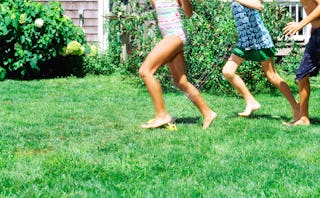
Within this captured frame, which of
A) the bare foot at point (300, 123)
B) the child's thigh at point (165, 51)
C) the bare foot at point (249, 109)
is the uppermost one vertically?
the child's thigh at point (165, 51)

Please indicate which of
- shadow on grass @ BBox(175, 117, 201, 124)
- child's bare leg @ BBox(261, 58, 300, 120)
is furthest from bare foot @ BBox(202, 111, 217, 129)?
child's bare leg @ BBox(261, 58, 300, 120)

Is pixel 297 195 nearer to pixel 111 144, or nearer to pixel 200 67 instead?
pixel 111 144

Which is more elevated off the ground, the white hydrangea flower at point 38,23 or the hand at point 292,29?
the hand at point 292,29

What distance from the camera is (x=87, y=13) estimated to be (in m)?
12.5

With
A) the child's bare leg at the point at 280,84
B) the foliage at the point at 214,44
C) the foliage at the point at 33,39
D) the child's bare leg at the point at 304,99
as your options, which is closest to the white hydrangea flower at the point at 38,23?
the foliage at the point at 33,39

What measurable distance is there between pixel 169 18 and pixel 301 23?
1084 mm

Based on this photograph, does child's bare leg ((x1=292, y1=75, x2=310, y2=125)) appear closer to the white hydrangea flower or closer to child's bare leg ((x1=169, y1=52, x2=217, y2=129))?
child's bare leg ((x1=169, y1=52, x2=217, y2=129))

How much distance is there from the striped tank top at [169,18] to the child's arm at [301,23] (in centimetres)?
87

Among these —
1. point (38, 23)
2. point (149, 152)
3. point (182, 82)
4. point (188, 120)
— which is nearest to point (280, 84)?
point (188, 120)

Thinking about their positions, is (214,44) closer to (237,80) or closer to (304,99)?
(237,80)

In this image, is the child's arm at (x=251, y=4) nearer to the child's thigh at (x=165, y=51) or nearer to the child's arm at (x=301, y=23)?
the child's arm at (x=301, y=23)

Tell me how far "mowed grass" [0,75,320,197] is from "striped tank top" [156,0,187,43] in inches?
32.4

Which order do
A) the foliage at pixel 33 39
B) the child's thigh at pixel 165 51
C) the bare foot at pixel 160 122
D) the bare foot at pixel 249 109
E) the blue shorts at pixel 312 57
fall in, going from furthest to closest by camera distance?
1. the foliage at pixel 33 39
2. the bare foot at pixel 249 109
3. the blue shorts at pixel 312 57
4. the bare foot at pixel 160 122
5. the child's thigh at pixel 165 51

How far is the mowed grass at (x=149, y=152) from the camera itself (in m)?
3.45
